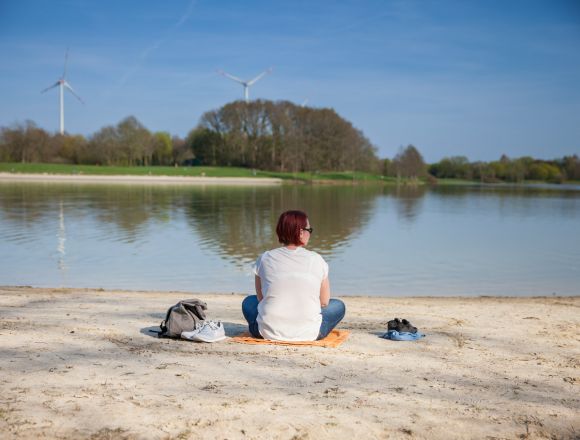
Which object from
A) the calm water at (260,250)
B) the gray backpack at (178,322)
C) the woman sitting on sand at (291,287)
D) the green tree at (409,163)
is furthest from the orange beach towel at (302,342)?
the green tree at (409,163)

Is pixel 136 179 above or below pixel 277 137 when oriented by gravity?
below

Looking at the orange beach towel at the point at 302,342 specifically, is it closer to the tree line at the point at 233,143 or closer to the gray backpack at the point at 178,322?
the gray backpack at the point at 178,322

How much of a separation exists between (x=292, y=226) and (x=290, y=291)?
69 cm

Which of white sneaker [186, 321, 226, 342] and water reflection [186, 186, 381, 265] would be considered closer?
white sneaker [186, 321, 226, 342]

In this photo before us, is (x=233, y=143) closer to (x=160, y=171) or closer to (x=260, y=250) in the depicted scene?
(x=160, y=171)

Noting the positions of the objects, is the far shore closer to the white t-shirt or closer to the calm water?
the calm water

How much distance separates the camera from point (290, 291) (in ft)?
20.5

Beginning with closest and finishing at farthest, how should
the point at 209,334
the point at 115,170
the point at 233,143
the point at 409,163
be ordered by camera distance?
the point at 209,334, the point at 115,170, the point at 233,143, the point at 409,163

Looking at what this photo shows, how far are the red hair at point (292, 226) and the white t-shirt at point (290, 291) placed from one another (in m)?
0.13

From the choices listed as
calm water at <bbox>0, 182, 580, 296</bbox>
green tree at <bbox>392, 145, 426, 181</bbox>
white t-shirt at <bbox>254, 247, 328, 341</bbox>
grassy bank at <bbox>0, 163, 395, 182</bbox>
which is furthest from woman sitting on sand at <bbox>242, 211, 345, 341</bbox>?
green tree at <bbox>392, 145, 426, 181</bbox>

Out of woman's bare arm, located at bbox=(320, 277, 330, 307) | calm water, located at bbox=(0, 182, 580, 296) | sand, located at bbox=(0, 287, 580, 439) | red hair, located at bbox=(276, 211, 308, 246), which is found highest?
red hair, located at bbox=(276, 211, 308, 246)

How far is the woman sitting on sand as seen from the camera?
6199 mm

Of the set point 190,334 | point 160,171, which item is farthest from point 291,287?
A: point 160,171

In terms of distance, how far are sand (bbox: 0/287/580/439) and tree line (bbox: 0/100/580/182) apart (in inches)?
3821
